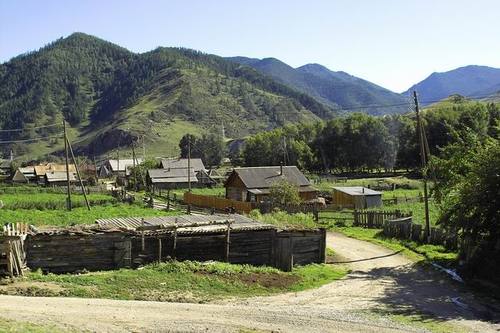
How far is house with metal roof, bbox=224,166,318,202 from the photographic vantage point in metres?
61.8

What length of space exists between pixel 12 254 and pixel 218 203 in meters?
39.4

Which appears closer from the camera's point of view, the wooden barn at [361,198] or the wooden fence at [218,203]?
the wooden fence at [218,203]

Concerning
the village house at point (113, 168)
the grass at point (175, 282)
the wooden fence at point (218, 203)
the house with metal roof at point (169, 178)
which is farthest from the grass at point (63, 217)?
the village house at point (113, 168)

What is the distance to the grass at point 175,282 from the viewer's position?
68.4 ft

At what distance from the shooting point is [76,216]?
1875 inches

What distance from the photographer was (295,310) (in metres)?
20.6

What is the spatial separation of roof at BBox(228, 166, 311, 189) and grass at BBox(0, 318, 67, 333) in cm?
4715

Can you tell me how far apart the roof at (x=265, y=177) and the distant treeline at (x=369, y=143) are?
164 feet

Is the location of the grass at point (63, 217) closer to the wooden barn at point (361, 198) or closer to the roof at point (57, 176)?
the wooden barn at point (361, 198)

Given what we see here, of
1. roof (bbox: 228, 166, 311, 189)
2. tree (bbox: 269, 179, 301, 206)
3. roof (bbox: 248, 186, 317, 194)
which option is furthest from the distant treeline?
tree (bbox: 269, 179, 301, 206)

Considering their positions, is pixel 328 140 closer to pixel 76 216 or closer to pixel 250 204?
pixel 250 204

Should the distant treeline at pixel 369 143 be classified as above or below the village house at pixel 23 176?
above

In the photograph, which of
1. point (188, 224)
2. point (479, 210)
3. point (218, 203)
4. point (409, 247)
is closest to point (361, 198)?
point (218, 203)

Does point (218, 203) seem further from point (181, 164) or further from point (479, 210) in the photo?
point (181, 164)
